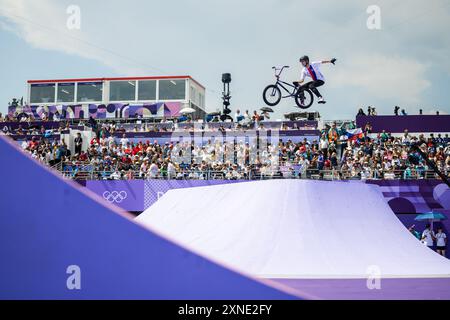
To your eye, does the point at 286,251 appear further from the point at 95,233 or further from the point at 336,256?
the point at 95,233

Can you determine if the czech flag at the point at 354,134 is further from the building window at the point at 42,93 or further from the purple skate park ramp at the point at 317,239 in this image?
the building window at the point at 42,93

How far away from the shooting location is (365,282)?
41.7 ft

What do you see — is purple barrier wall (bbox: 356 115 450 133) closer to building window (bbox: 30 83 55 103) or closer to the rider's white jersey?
the rider's white jersey

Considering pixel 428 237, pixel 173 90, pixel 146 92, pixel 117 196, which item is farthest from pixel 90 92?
pixel 428 237

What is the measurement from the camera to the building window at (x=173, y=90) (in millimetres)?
32312

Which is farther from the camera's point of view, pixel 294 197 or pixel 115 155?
pixel 115 155

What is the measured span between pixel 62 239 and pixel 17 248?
0.65 m

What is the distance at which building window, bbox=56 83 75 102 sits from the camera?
3136cm

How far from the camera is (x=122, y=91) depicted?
1251 inches

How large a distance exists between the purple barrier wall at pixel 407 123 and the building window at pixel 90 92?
14.9 meters

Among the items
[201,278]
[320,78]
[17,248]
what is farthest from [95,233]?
[320,78]

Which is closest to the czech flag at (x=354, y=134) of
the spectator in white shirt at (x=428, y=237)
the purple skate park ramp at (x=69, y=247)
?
the spectator in white shirt at (x=428, y=237)

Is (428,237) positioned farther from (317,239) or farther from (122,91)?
(122,91)

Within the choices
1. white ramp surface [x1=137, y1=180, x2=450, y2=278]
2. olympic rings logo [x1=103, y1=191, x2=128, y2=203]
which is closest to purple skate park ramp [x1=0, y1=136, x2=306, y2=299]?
white ramp surface [x1=137, y1=180, x2=450, y2=278]
